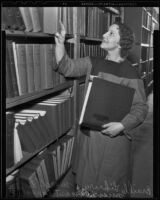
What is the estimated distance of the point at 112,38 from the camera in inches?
53.4

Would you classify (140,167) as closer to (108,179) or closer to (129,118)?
(108,179)

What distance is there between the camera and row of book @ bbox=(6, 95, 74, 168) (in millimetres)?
1114

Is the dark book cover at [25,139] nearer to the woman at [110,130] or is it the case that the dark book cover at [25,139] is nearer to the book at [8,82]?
the book at [8,82]

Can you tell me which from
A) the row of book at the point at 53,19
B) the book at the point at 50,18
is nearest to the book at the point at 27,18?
the row of book at the point at 53,19

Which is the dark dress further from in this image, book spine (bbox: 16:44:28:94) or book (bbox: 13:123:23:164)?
book (bbox: 13:123:23:164)

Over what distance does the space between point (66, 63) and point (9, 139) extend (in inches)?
20.5

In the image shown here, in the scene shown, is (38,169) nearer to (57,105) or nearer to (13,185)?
(13,185)

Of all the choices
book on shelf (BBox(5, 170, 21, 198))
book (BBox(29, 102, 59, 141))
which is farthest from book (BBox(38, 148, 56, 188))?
book on shelf (BBox(5, 170, 21, 198))

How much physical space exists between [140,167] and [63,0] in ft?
5.51

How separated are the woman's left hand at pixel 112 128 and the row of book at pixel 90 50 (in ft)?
1.99

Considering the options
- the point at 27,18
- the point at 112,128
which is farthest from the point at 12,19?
the point at 112,128

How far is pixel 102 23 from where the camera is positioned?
6.07 feet

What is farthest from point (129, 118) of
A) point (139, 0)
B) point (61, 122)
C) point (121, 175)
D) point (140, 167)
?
point (140, 167)

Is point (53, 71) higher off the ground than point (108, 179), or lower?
higher
